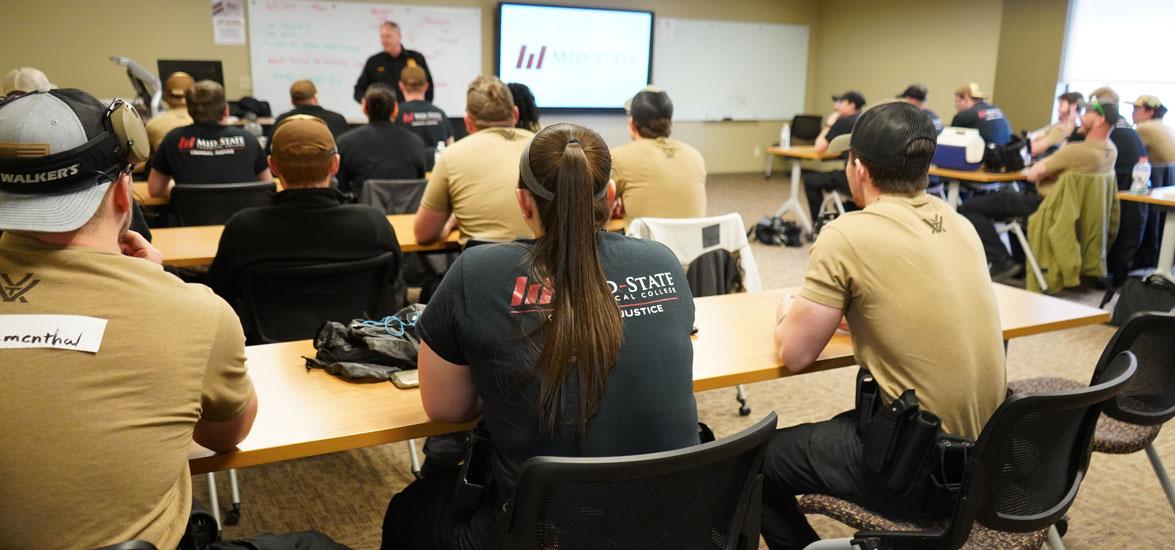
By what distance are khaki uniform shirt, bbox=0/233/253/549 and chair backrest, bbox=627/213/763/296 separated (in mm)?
1894

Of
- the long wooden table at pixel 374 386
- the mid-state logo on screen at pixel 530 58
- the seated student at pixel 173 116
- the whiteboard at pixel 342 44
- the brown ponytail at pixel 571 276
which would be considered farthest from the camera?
the mid-state logo on screen at pixel 530 58

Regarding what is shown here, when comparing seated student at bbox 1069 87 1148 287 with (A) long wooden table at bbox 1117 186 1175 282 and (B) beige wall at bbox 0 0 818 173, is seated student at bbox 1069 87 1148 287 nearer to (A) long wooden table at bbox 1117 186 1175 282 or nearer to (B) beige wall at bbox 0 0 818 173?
(A) long wooden table at bbox 1117 186 1175 282

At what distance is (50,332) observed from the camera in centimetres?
108

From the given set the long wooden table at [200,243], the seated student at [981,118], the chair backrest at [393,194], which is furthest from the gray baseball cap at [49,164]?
the seated student at [981,118]

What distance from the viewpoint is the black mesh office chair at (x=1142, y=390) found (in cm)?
198

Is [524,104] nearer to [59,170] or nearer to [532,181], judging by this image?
[532,181]

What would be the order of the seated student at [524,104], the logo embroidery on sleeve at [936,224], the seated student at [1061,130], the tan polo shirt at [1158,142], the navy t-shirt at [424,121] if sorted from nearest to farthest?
the logo embroidery on sleeve at [936,224] → the seated student at [524,104] → the navy t-shirt at [424,121] → the tan polo shirt at [1158,142] → the seated student at [1061,130]

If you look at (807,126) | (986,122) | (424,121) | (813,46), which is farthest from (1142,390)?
(813,46)

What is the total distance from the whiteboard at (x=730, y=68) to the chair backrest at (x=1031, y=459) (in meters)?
8.60

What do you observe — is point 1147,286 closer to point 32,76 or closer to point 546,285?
point 546,285

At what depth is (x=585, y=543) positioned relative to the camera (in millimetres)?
1254

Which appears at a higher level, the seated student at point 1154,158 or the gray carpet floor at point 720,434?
the seated student at point 1154,158

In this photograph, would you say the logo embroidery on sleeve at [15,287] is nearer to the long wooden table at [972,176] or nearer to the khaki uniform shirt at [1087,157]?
the khaki uniform shirt at [1087,157]

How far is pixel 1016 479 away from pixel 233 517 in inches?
82.9
